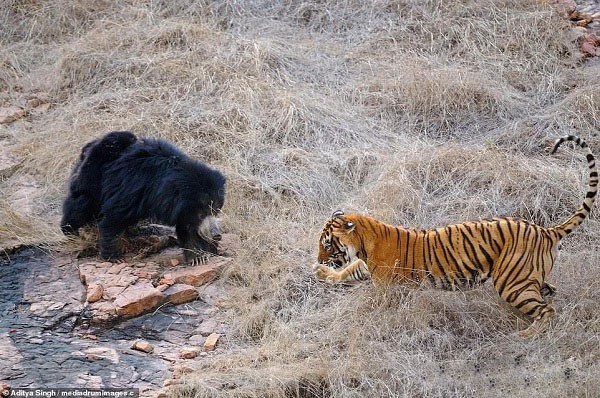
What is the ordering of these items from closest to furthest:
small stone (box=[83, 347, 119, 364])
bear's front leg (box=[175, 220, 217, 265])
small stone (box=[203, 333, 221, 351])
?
small stone (box=[83, 347, 119, 364]) → small stone (box=[203, 333, 221, 351]) → bear's front leg (box=[175, 220, 217, 265])

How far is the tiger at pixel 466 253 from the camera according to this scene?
16.3 feet

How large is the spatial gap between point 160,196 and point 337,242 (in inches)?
49.8

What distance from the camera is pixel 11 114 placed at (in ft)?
27.1

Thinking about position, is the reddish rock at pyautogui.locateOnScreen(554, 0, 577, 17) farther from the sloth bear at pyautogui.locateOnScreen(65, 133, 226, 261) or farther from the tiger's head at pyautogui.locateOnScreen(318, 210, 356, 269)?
the sloth bear at pyautogui.locateOnScreen(65, 133, 226, 261)

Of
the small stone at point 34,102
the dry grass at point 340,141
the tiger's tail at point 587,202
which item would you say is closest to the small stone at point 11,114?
the small stone at point 34,102

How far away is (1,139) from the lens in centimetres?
786

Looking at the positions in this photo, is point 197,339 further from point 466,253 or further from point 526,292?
point 526,292

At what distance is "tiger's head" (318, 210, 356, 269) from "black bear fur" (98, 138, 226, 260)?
0.85 m

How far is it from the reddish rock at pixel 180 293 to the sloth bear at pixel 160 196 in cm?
32

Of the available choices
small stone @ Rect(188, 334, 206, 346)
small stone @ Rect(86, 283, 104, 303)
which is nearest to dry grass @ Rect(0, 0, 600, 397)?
small stone @ Rect(188, 334, 206, 346)

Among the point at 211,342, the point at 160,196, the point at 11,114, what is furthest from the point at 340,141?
the point at 11,114

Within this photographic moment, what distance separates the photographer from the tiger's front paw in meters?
5.56

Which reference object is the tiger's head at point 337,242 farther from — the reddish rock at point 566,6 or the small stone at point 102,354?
the reddish rock at point 566,6

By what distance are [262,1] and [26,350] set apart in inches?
232
